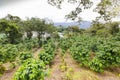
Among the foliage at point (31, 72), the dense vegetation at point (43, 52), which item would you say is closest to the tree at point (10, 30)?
the dense vegetation at point (43, 52)

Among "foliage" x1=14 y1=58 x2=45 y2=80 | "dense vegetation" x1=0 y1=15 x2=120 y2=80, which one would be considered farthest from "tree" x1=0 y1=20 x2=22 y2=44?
"foliage" x1=14 y1=58 x2=45 y2=80

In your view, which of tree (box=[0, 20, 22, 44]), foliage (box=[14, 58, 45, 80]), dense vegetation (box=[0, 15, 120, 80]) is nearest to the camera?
foliage (box=[14, 58, 45, 80])

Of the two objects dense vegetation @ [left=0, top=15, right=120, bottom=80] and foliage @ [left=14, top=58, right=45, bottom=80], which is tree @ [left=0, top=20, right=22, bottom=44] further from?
foliage @ [left=14, top=58, right=45, bottom=80]

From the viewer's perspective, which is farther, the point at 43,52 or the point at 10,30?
the point at 10,30

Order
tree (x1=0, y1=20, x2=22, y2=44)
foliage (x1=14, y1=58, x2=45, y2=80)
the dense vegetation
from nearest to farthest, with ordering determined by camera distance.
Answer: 1. foliage (x1=14, y1=58, x2=45, y2=80)
2. the dense vegetation
3. tree (x1=0, y1=20, x2=22, y2=44)

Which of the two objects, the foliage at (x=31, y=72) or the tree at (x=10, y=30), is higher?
the foliage at (x=31, y=72)

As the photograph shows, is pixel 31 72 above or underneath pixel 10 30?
above

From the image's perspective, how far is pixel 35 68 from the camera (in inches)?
296

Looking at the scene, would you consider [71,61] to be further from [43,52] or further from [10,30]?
[10,30]

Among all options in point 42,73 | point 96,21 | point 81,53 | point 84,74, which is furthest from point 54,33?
point 42,73

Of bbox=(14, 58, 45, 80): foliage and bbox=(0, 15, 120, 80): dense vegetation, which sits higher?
bbox=(14, 58, 45, 80): foliage

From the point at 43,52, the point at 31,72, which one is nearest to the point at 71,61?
the point at 43,52

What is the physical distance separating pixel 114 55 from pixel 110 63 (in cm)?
72

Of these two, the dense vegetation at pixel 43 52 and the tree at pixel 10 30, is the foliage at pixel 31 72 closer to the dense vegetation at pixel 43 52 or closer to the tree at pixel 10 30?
the dense vegetation at pixel 43 52
